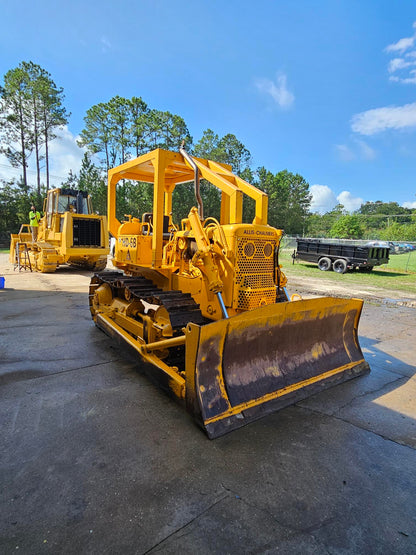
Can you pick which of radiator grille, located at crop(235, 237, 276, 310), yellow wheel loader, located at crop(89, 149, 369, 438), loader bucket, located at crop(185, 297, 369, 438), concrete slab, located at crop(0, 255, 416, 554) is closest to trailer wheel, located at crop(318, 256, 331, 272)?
yellow wheel loader, located at crop(89, 149, 369, 438)

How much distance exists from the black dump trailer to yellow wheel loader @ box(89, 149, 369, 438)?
13.8 m

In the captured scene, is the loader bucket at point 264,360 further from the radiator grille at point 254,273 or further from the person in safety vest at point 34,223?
the person in safety vest at point 34,223

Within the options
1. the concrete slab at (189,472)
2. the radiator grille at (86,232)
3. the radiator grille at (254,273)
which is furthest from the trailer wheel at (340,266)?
the radiator grille at (254,273)

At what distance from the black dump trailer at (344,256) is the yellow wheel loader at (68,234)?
38.9 feet

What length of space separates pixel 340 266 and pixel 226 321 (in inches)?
639

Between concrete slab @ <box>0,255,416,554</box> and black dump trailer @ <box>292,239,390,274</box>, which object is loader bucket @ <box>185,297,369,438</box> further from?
black dump trailer @ <box>292,239,390,274</box>

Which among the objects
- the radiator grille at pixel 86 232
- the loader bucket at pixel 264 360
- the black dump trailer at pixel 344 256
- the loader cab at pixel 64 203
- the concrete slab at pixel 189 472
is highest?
the loader cab at pixel 64 203

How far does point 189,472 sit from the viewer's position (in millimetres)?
2426

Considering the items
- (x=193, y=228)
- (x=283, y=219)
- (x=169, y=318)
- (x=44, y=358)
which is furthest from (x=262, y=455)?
(x=283, y=219)

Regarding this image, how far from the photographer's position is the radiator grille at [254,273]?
152 inches

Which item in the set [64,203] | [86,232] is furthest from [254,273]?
[64,203]

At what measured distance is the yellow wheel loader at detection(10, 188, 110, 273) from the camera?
42.8 ft

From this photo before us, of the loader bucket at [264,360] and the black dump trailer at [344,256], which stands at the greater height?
the black dump trailer at [344,256]

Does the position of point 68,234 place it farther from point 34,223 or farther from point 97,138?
point 97,138
